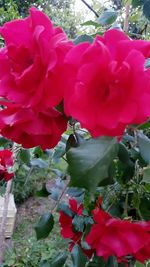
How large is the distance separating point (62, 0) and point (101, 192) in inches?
243

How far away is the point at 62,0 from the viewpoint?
6438 millimetres

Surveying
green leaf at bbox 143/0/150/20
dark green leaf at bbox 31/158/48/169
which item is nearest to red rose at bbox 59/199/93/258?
dark green leaf at bbox 31/158/48/169

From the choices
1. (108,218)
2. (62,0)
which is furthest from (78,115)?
(62,0)

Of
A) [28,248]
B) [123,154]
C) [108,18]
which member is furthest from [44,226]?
[28,248]

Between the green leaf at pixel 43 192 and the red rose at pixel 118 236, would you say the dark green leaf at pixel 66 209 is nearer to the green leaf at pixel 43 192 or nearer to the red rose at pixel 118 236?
the green leaf at pixel 43 192

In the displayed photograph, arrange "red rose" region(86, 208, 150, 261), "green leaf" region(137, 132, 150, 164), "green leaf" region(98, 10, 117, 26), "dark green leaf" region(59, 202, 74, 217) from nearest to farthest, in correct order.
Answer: "green leaf" region(137, 132, 150, 164), "red rose" region(86, 208, 150, 261), "green leaf" region(98, 10, 117, 26), "dark green leaf" region(59, 202, 74, 217)

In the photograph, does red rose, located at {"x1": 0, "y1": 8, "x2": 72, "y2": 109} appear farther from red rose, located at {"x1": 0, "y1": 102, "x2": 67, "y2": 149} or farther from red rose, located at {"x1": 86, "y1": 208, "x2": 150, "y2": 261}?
red rose, located at {"x1": 86, "y1": 208, "x2": 150, "y2": 261}

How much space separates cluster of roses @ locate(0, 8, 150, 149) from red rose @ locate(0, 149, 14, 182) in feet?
1.78

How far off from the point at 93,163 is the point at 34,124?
73 mm

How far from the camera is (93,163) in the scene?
40cm

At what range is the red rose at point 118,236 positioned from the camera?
0.58 metres

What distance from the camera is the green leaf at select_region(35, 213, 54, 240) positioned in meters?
0.80

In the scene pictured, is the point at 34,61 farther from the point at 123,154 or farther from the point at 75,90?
the point at 123,154

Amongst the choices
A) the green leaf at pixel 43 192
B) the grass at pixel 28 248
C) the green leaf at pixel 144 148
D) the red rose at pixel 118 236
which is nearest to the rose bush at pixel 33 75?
the green leaf at pixel 144 148
